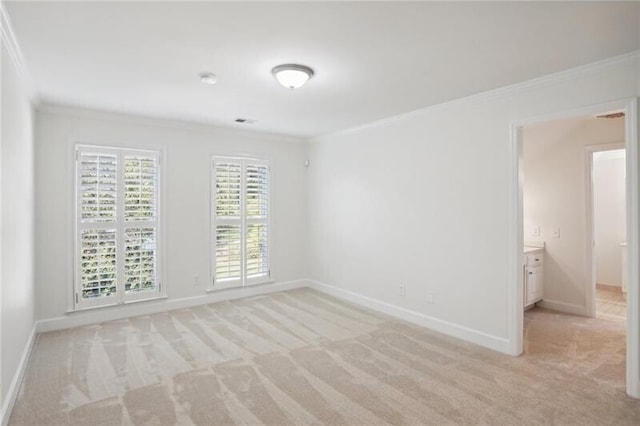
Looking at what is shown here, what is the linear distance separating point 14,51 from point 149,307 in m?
3.13

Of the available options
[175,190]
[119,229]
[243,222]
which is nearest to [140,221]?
[119,229]

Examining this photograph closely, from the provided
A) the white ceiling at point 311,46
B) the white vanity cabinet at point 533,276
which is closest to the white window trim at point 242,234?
the white ceiling at point 311,46

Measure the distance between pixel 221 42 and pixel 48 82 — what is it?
1.95 metres

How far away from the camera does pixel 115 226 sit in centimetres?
425

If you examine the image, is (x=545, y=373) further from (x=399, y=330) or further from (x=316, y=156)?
(x=316, y=156)

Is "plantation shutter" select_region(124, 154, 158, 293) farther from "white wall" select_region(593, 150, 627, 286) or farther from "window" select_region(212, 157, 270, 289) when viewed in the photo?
"white wall" select_region(593, 150, 627, 286)

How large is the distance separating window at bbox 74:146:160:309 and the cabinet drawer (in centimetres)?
482

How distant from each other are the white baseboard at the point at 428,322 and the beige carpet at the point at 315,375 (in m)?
0.13

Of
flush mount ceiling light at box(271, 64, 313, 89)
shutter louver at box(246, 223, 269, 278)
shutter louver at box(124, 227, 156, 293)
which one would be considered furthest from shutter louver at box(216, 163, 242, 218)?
flush mount ceiling light at box(271, 64, 313, 89)

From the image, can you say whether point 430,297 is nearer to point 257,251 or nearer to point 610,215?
point 257,251

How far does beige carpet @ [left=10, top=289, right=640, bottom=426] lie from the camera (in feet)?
7.64

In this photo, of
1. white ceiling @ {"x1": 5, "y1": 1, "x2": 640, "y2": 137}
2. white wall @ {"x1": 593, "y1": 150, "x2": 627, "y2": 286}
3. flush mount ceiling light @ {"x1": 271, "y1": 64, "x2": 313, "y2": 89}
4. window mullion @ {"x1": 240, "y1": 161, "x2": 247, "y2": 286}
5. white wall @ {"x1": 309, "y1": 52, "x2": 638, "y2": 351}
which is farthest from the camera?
white wall @ {"x1": 593, "y1": 150, "x2": 627, "y2": 286}

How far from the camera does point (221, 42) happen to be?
2.38 m

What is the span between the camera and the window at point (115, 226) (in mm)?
4094
